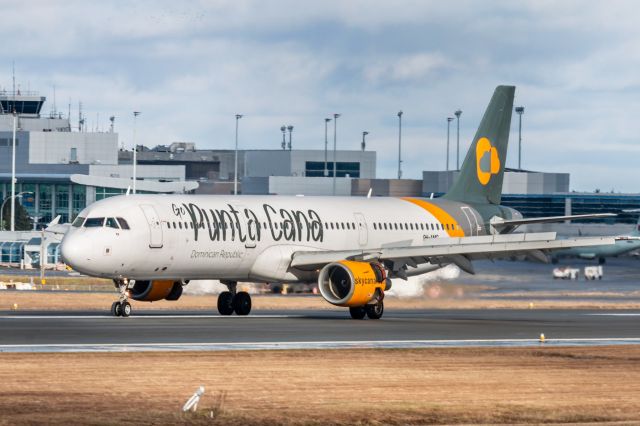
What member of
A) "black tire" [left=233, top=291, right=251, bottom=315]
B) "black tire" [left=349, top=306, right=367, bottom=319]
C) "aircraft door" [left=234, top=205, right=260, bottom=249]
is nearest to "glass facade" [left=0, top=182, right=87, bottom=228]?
"black tire" [left=233, top=291, right=251, bottom=315]

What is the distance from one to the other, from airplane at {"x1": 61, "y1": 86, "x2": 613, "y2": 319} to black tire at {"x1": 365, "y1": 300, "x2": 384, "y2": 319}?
0.04 m

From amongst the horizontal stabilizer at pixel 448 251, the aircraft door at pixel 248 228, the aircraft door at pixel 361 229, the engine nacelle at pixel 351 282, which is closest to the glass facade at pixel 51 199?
the aircraft door at pixel 361 229

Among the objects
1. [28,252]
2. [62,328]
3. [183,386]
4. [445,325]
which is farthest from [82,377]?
[28,252]

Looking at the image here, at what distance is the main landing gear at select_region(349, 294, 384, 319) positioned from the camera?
2042 inches

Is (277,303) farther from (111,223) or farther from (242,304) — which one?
(111,223)

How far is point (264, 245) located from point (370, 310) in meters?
4.91

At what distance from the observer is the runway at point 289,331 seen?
37.8 m

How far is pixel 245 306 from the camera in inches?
2156

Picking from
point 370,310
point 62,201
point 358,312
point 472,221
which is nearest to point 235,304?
point 358,312

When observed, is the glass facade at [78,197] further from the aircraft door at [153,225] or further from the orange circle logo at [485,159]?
the aircraft door at [153,225]

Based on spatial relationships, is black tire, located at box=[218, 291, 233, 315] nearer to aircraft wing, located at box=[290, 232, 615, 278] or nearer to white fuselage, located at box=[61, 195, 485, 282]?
white fuselage, located at box=[61, 195, 485, 282]

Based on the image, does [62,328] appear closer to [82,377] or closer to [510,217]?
[82,377]

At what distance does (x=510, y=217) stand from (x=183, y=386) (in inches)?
1573

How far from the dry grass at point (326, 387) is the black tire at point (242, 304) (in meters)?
18.9
